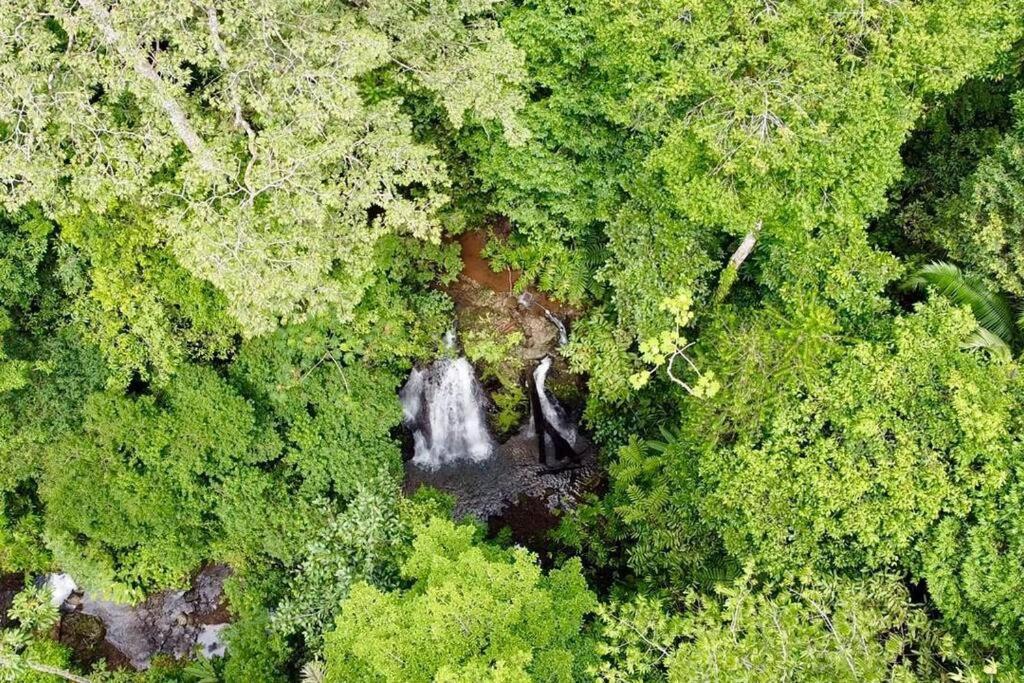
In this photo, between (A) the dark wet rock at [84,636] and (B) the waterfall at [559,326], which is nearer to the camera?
(A) the dark wet rock at [84,636]

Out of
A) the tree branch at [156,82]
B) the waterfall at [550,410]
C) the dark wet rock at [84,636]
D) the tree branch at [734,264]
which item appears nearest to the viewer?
the tree branch at [156,82]

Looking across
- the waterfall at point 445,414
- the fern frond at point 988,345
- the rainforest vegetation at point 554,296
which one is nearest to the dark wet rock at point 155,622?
the rainforest vegetation at point 554,296

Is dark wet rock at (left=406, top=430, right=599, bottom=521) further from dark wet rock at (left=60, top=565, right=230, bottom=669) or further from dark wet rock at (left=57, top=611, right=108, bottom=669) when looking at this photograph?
dark wet rock at (left=57, top=611, right=108, bottom=669)

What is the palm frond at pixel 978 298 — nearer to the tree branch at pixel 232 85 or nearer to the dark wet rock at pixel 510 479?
the dark wet rock at pixel 510 479

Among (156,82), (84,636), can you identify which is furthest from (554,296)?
(84,636)

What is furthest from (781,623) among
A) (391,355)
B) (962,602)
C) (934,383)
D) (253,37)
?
(253,37)

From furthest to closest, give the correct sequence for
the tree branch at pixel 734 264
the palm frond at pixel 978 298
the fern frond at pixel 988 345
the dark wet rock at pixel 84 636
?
1. the dark wet rock at pixel 84 636
2. the tree branch at pixel 734 264
3. the palm frond at pixel 978 298
4. the fern frond at pixel 988 345

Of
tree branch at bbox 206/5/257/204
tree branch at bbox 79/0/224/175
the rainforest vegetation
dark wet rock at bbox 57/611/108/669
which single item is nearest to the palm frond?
the rainforest vegetation
